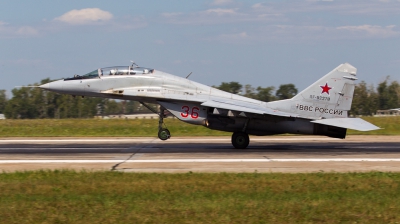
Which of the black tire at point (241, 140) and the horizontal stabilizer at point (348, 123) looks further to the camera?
the black tire at point (241, 140)

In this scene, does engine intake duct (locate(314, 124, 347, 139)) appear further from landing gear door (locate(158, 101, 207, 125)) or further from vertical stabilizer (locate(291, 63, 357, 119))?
landing gear door (locate(158, 101, 207, 125))

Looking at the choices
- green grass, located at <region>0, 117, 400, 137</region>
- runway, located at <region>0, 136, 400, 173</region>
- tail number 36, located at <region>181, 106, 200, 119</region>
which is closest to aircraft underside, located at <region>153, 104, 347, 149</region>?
tail number 36, located at <region>181, 106, 200, 119</region>

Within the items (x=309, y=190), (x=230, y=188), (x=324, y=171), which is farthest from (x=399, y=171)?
(x=230, y=188)

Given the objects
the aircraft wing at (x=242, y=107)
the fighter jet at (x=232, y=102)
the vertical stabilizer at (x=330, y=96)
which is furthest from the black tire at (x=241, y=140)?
the vertical stabilizer at (x=330, y=96)

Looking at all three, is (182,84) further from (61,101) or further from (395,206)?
(61,101)

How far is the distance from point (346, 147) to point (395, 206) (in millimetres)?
12370

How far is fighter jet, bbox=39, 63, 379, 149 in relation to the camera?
20.5 meters

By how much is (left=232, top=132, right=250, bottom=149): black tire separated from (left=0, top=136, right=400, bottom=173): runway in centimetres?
28

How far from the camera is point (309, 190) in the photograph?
11.4 meters

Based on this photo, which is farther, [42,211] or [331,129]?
[331,129]

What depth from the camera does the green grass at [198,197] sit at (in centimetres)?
906

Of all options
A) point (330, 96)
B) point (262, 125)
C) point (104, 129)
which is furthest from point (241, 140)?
point (104, 129)

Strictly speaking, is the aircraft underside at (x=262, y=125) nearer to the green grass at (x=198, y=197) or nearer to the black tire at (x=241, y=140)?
the black tire at (x=241, y=140)

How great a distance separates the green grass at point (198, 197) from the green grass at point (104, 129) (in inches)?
675
